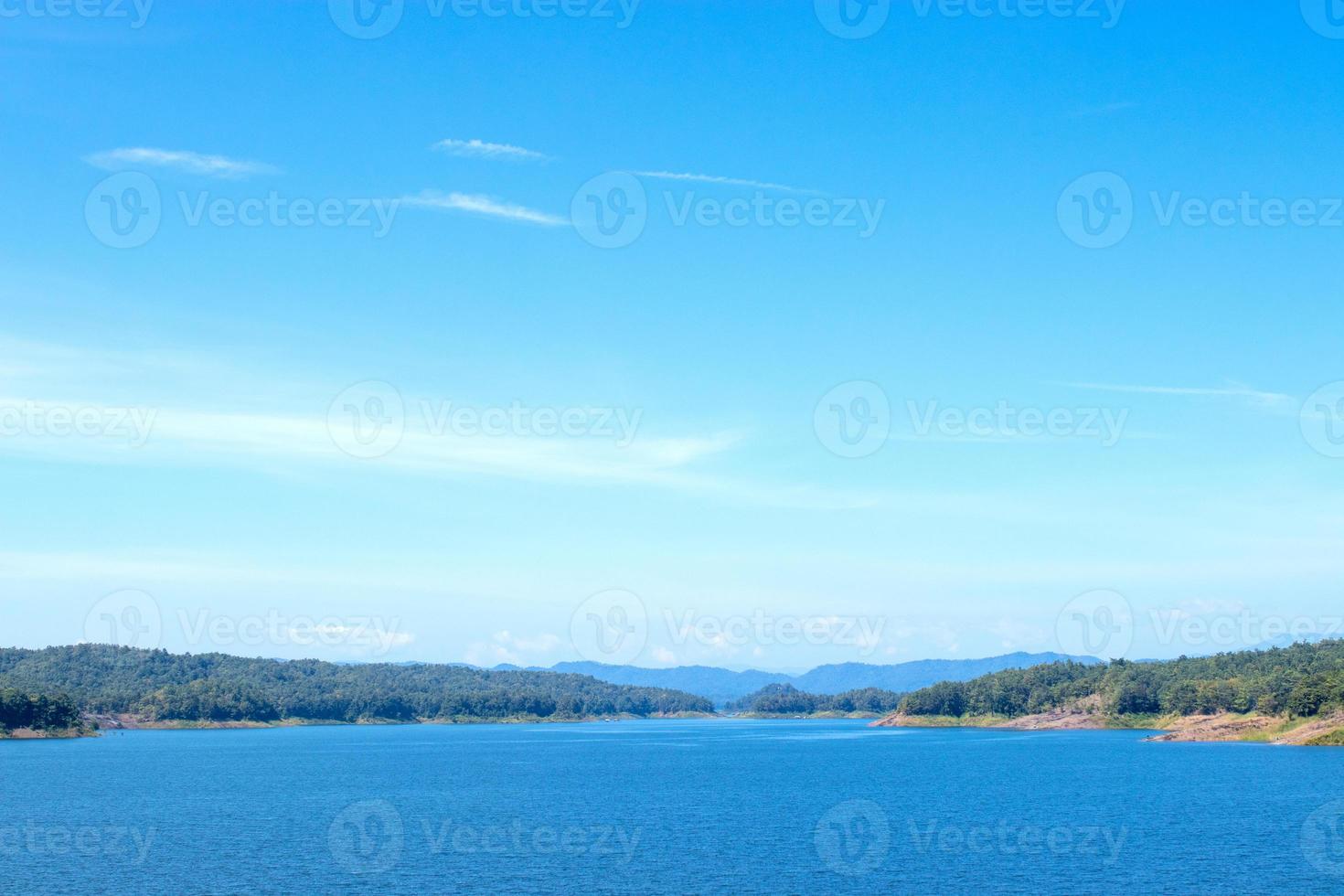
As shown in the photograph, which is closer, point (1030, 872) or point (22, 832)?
point (1030, 872)

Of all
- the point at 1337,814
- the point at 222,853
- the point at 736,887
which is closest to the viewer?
the point at 736,887

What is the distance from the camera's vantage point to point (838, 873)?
208 ft

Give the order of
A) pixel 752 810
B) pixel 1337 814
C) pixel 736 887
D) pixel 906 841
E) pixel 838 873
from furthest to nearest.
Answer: pixel 752 810
pixel 1337 814
pixel 906 841
pixel 838 873
pixel 736 887

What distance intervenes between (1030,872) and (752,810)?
33.7m

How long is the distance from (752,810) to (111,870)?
163 ft

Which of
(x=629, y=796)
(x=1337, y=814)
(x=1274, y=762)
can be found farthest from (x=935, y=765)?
(x=1337, y=814)

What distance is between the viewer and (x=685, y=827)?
274 feet

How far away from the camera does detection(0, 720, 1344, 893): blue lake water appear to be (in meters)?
62.1

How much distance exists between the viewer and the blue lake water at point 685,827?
62062 mm

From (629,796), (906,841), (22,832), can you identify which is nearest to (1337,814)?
(906,841)

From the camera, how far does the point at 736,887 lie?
5966 cm

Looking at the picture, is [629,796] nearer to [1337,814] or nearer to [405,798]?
[405,798]

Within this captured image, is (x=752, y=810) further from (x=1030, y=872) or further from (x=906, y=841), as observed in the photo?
(x=1030, y=872)

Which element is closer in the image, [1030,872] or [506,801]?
[1030,872]
